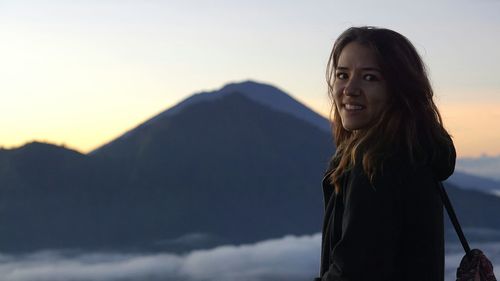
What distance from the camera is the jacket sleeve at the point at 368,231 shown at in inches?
106

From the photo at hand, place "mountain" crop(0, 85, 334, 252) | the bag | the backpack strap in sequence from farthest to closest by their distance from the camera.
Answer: "mountain" crop(0, 85, 334, 252)
the bag
the backpack strap

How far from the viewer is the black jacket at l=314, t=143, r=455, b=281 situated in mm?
2699

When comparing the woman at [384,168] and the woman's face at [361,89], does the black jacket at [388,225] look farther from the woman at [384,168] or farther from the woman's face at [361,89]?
the woman's face at [361,89]

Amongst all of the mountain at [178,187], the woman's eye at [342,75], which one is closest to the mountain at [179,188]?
the mountain at [178,187]

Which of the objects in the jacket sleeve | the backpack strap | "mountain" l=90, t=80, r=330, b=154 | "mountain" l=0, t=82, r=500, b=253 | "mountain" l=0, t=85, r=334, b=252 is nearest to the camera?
the jacket sleeve

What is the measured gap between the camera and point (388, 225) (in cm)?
272

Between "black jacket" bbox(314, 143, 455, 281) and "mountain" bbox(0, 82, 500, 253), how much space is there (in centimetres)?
15855

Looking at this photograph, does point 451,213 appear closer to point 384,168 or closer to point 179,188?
point 384,168

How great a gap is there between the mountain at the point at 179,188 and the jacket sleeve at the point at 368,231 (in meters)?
159

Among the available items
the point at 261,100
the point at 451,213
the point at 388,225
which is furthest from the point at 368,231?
the point at 261,100

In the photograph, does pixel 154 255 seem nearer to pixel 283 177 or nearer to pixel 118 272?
pixel 118 272

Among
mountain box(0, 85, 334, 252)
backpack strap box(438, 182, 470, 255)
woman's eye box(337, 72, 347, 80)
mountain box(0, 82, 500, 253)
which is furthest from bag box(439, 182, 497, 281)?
mountain box(0, 82, 500, 253)

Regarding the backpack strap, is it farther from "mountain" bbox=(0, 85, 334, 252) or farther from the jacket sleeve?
"mountain" bbox=(0, 85, 334, 252)

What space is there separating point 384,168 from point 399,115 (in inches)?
8.8
